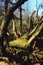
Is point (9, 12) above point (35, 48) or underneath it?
above

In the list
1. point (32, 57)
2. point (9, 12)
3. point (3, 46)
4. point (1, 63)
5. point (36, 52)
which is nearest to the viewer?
point (1, 63)

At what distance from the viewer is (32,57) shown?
10.6 m

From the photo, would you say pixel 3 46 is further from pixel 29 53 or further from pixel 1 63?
pixel 29 53

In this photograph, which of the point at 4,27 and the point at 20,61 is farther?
the point at 20,61

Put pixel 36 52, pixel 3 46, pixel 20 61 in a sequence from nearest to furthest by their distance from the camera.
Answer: pixel 3 46 < pixel 20 61 < pixel 36 52

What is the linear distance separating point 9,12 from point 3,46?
4.96 feet

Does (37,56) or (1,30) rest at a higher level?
(1,30)

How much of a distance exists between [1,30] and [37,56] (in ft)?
10.6

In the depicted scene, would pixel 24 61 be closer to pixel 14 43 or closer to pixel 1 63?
Result: pixel 14 43

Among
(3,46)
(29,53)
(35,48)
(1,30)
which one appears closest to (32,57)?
(29,53)

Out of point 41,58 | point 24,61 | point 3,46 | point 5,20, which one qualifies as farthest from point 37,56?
point 5,20

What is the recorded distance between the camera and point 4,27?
834cm

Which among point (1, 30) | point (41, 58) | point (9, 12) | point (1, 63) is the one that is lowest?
point (41, 58)

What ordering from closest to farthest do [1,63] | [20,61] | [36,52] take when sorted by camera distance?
[1,63] < [20,61] < [36,52]
